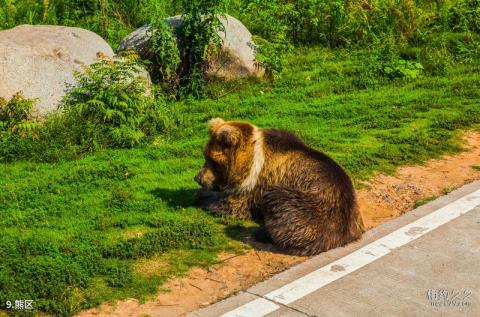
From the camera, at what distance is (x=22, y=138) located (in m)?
8.30

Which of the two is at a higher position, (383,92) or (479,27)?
(479,27)

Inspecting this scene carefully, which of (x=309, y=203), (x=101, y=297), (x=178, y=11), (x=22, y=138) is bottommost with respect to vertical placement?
(x=101, y=297)

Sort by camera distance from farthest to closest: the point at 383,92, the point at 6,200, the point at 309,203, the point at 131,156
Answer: the point at 383,92 → the point at 131,156 → the point at 6,200 → the point at 309,203

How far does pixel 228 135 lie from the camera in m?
6.16

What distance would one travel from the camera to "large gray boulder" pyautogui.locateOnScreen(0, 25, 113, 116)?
890cm

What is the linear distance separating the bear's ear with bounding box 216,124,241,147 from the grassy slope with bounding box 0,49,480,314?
727 mm

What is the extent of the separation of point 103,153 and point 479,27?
324 inches

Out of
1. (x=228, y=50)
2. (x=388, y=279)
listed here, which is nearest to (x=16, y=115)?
(x=228, y=50)

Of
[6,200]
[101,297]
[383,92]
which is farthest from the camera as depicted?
[383,92]

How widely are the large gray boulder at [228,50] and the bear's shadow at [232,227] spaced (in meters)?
4.10

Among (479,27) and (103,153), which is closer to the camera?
(103,153)

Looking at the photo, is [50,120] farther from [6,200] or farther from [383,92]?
[383,92]

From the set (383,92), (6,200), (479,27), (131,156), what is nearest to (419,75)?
(383,92)

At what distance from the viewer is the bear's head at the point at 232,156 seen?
6.23 meters
